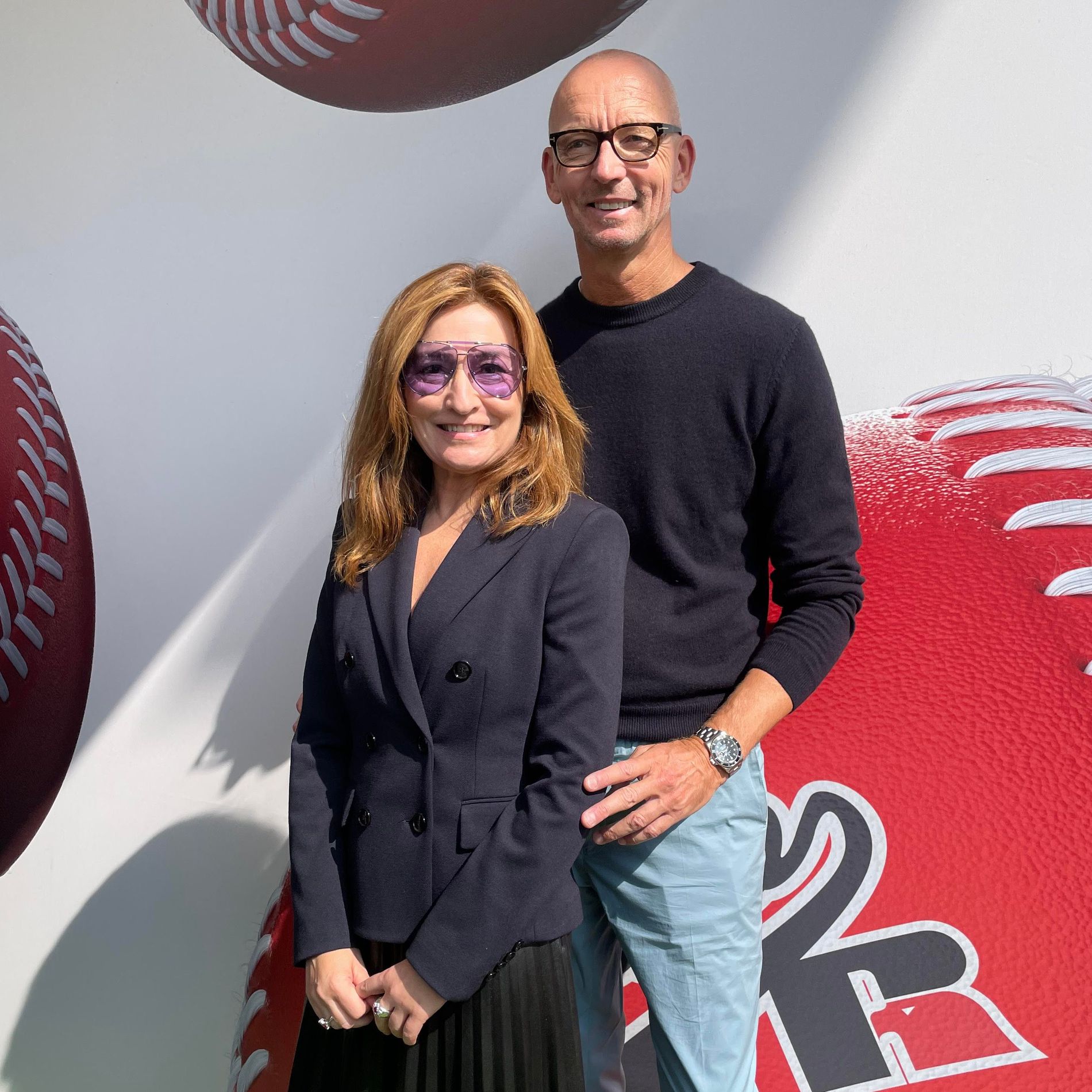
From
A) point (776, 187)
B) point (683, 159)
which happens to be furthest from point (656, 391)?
point (776, 187)

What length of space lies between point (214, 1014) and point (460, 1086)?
1.31 meters

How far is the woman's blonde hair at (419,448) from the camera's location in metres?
1.11

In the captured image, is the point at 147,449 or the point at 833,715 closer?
the point at 833,715

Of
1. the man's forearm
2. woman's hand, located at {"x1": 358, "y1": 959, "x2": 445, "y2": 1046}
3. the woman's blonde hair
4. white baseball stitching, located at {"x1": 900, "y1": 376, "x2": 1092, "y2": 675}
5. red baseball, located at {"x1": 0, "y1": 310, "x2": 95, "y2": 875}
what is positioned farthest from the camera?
red baseball, located at {"x1": 0, "y1": 310, "x2": 95, "y2": 875}

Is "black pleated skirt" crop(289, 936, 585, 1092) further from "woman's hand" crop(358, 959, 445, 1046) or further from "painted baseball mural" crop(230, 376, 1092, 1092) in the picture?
"painted baseball mural" crop(230, 376, 1092, 1092)

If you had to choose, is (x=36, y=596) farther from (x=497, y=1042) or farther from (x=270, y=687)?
(x=497, y=1042)

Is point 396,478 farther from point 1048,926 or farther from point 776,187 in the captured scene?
point 776,187

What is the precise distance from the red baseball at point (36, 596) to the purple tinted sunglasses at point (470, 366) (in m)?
0.80

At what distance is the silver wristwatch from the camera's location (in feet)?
3.91

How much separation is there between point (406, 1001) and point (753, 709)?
487 millimetres

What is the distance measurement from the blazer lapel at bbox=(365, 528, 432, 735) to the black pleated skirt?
0.80ft

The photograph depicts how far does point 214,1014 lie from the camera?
212 centimetres

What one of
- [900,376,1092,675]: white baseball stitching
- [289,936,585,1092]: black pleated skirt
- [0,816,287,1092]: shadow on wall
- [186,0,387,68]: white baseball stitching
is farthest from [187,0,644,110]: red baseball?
[0,816,287,1092]: shadow on wall

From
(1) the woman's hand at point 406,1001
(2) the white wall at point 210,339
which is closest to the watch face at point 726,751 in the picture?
(1) the woman's hand at point 406,1001
